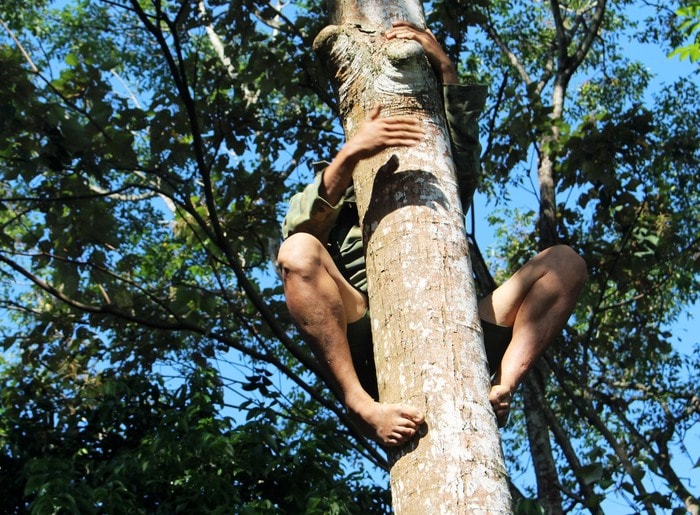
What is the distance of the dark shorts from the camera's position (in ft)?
9.53

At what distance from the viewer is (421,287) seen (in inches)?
88.0

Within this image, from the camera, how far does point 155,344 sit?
6789 millimetres

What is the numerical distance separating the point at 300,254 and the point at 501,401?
72 centimetres

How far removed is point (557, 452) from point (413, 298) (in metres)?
7.97

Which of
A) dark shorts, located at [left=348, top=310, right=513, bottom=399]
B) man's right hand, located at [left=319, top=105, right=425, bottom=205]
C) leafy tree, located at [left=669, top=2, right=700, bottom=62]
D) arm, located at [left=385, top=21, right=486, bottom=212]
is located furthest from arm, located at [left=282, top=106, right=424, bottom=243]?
leafy tree, located at [left=669, top=2, right=700, bottom=62]

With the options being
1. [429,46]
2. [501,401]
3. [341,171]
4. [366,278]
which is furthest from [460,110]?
[501,401]

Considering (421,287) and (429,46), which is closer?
(421,287)

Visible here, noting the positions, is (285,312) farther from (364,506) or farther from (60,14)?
(60,14)

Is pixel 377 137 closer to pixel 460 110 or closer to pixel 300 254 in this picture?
pixel 300 254

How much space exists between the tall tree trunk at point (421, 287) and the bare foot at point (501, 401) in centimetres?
38

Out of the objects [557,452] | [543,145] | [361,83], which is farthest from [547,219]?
[361,83]

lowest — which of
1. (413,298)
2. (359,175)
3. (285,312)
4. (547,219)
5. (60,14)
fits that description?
(413,298)

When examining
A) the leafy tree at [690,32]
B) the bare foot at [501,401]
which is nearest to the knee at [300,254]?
the bare foot at [501,401]

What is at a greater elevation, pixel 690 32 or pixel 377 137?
pixel 690 32
